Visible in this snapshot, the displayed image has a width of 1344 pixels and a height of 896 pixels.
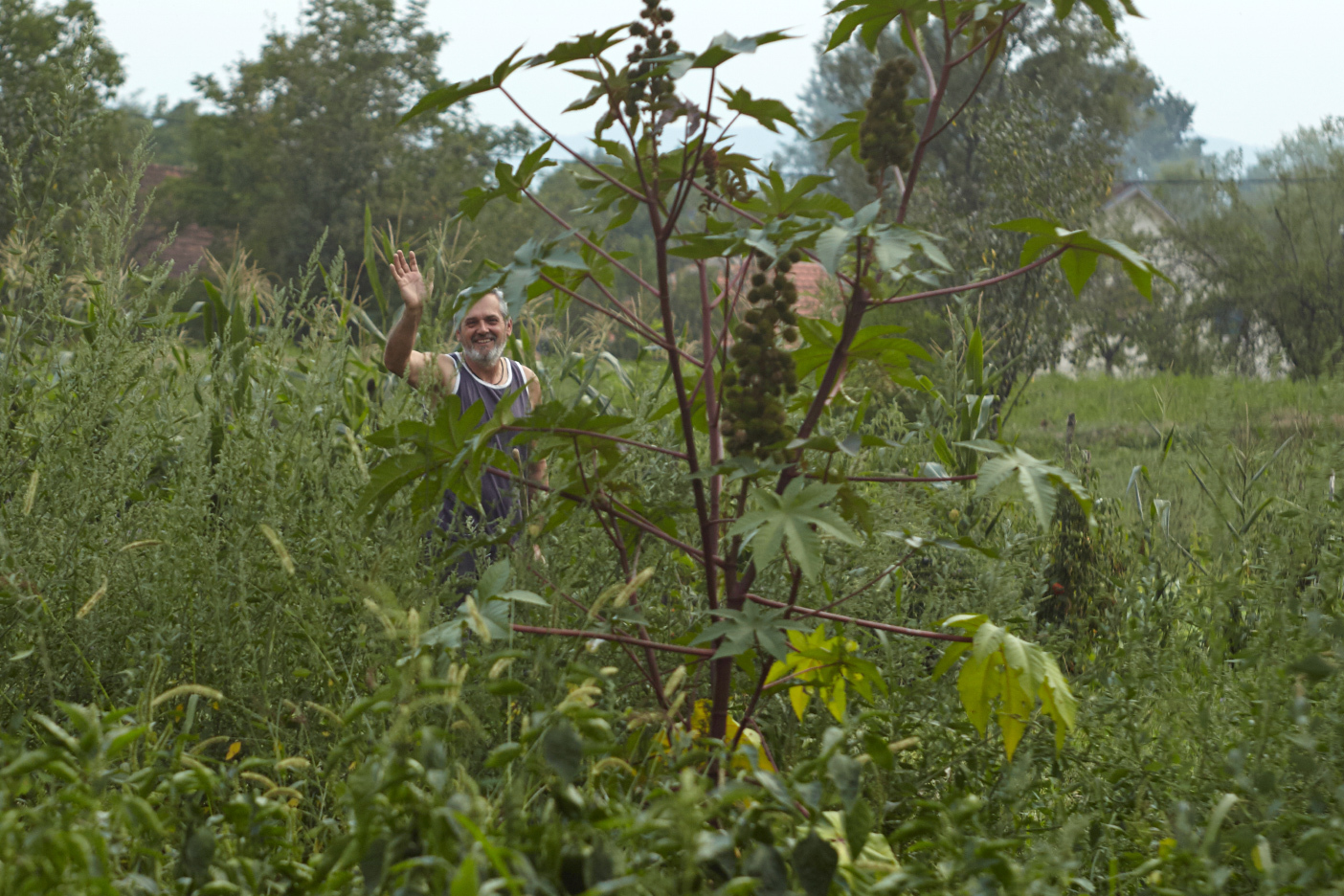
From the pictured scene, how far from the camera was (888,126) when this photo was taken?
1472 millimetres

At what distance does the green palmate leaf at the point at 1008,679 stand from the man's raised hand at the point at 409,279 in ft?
6.03

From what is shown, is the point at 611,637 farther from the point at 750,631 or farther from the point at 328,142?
the point at 328,142

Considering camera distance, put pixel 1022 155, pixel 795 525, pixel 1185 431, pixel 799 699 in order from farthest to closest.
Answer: pixel 1022 155, pixel 1185 431, pixel 799 699, pixel 795 525

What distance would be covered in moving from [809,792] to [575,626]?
2.92 ft

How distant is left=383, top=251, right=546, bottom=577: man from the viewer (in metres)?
1.99

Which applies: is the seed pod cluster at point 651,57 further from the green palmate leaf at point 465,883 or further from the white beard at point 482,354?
the white beard at point 482,354

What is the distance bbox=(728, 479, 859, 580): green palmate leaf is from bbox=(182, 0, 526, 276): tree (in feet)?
90.6

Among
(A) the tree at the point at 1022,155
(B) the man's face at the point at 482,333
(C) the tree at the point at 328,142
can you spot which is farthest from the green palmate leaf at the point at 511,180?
(C) the tree at the point at 328,142

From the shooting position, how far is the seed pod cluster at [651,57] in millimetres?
1414

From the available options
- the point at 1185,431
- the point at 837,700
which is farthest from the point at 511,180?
the point at 1185,431

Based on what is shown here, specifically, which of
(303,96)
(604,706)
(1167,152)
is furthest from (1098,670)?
(1167,152)

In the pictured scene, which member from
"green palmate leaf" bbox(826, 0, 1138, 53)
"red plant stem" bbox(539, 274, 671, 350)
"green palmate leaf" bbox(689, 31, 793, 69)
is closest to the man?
"red plant stem" bbox(539, 274, 671, 350)

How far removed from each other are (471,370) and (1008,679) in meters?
2.53

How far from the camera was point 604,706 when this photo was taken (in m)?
1.74
